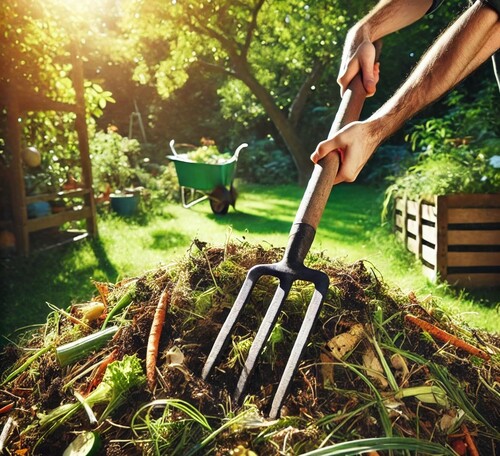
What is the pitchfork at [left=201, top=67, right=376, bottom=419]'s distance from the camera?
1.32 metres

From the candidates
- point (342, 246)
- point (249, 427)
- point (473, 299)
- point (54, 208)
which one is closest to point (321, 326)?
point (249, 427)

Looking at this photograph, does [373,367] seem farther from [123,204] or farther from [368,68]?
[123,204]

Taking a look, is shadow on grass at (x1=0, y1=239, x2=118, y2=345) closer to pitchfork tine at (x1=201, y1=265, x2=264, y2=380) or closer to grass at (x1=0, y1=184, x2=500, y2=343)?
grass at (x1=0, y1=184, x2=500, y2=343)

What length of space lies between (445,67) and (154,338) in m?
1.18

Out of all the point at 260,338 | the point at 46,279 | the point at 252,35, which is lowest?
the point at 46,279

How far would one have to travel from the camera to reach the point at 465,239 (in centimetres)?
320

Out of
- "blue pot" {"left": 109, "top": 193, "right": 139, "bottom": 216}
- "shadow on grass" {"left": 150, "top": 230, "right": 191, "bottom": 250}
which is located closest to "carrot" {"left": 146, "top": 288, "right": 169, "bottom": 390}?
"shadow on grass" {"left": 150, "top": 230, "right": 191, "bottom": 250}

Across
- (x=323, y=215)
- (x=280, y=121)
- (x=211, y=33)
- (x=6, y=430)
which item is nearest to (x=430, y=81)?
(x=6, y=430)

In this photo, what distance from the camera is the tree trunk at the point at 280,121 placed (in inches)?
436

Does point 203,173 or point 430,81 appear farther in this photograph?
point 203,173

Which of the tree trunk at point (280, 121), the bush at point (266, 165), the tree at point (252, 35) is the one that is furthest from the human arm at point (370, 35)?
the bush at point (266, 165)

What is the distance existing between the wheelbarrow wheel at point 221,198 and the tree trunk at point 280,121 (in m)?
4.67

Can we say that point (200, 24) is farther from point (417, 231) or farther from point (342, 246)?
point (417, 231)

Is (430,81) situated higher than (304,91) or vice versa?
(304,91)
